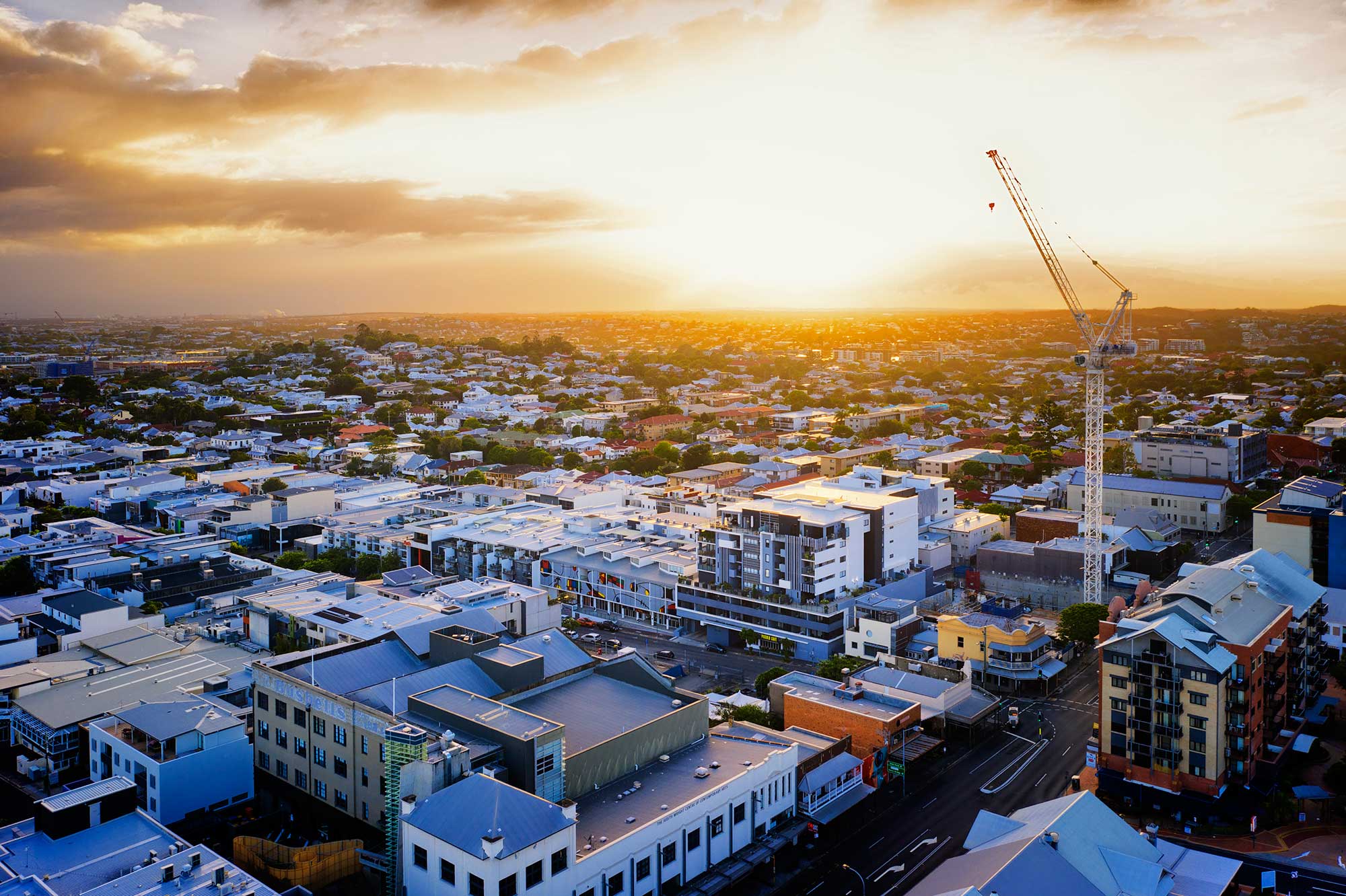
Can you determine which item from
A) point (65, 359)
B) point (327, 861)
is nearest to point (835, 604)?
point (327, 861)

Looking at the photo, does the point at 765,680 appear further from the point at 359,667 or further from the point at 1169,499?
the point at 1169,499

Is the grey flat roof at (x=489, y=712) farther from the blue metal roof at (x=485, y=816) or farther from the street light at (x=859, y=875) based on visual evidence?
the street light at (x=859, y=875)

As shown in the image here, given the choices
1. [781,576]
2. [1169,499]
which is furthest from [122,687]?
[1169,499]

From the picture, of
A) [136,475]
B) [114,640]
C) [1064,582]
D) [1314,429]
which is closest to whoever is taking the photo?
[114,640]

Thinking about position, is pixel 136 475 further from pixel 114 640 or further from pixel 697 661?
pixel 697 661

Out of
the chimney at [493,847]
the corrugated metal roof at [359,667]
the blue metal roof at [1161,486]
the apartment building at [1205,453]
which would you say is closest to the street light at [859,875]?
the chimney at [493,847]

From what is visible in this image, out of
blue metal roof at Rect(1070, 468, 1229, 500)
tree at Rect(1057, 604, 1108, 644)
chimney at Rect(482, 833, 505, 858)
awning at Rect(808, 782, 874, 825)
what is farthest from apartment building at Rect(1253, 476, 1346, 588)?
chimney at Rect(482, 833, 505, 858)

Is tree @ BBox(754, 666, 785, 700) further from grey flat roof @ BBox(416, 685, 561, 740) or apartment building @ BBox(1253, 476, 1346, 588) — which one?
apartment building @ BBox(1253, 476, 1346, 588)

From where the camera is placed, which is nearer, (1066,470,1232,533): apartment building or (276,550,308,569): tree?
(276,550,308,569): tree
